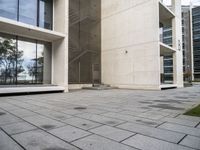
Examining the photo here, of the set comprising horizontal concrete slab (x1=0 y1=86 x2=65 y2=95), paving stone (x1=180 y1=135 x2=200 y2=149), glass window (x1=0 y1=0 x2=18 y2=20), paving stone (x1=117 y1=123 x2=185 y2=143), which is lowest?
paving stone (x1=180 y1=135 x2=200 y2=149)

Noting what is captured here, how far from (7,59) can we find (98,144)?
37.8 ft

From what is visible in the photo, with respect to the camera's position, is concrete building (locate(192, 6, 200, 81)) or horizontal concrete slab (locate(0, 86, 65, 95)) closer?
horizontal concrete slab (locate(0, 86, 65, 95))

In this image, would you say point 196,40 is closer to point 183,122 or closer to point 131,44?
point 131,44

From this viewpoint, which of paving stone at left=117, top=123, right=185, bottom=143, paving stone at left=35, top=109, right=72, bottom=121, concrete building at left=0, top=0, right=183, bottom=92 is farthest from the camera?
concrete building at left=0, top=0, right=183, bottom=92

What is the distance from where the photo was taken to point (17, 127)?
3662 millimetres

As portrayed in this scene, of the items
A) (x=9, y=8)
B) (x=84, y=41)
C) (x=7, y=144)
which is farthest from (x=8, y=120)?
(x=84, y=41)

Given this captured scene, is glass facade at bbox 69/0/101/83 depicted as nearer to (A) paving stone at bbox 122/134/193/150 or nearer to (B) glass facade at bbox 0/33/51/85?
(B) glass facade at bbox 0/33/51/85

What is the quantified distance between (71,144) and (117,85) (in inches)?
590

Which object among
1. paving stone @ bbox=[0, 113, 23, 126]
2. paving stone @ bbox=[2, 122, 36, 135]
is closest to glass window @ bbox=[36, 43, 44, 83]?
paving stone @ bbox=[0, 113, 23, 126]

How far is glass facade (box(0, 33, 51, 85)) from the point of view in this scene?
1167cm

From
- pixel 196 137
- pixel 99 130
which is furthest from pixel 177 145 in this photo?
pixel 99 130

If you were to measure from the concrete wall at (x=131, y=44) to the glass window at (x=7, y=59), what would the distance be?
9.80 metres

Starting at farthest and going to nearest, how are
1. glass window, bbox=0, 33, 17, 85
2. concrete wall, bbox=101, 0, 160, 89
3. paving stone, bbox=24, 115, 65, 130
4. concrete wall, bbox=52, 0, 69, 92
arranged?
concrete wall, bbox=101, 0, 160, 89, concrete wall, bbox=52, 0, 69, 92, glass window, bbox=0, 33, 17, 85, paving stone, bbox=24, 115, 65, 130

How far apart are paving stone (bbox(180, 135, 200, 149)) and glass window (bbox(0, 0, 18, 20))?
1257 centimetres
